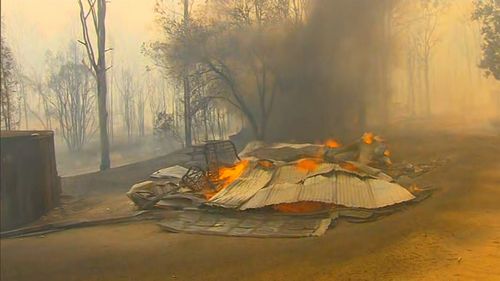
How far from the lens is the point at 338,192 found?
10.6 metres

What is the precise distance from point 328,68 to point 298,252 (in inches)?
593

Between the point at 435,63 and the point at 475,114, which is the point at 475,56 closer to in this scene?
the point at 435,63

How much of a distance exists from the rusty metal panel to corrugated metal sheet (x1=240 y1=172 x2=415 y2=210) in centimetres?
405

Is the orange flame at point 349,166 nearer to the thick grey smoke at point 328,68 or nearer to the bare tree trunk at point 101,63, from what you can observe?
the thick grey smoke at point 328,68

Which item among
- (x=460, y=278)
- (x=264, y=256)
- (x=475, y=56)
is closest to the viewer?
(x=460, y=278)

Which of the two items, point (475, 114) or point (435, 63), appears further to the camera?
point (435, 63)

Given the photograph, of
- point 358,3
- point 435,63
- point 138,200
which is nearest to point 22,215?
point 138,200

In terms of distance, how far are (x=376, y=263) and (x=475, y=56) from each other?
134 feet

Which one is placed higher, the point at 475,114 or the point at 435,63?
the point at 435,63

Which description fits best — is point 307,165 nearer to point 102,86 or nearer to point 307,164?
point 307,164

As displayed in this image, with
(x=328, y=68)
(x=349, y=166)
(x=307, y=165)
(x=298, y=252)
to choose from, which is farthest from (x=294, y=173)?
(x=328, y=68)

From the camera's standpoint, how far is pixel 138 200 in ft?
39.4

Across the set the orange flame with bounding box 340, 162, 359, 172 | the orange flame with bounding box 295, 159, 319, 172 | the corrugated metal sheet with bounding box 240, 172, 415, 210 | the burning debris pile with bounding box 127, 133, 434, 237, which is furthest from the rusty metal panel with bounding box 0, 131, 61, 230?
the orange flame with bounding box 340, 162, 359, 172

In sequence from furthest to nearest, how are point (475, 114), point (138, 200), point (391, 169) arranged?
1. point (475, 114)
2. point (391, 169)
3. point (138, 200)
